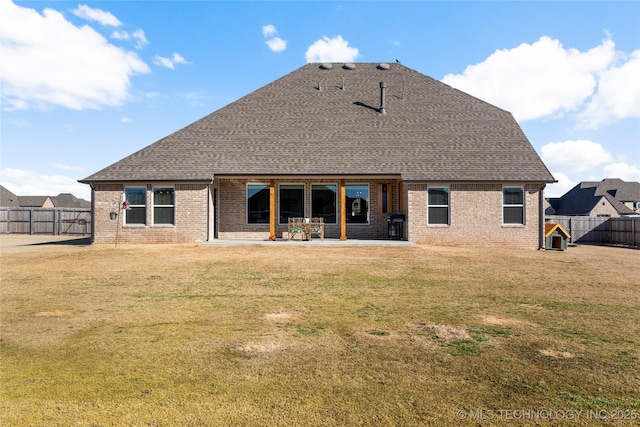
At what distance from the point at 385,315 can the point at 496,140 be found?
632 inches

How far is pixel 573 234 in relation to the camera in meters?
23.0

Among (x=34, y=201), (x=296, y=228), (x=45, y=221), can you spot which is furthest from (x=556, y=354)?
(x=34, y=201)

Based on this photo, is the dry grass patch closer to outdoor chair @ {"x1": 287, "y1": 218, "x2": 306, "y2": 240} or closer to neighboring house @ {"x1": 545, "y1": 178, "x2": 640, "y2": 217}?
outdoor chair @ {"x1": 287, "y1": 218, "x2": 306, "y2": 240}

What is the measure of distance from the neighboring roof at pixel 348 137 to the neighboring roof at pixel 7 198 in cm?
5579

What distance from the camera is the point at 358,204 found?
62.3 ft

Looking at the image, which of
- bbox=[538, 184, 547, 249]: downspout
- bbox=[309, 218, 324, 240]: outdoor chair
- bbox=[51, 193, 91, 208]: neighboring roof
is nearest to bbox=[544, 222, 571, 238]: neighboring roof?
bbox=[538, 184, 547, 249]: downspout

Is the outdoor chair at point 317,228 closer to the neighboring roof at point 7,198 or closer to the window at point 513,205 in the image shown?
the window at point 513,205

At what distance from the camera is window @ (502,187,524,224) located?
17359 mm

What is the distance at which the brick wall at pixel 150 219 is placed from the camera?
56.7ft

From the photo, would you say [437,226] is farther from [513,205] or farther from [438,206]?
[513,205]

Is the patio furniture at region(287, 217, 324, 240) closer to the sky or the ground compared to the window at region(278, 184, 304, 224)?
closer to the ground

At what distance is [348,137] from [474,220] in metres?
7.32

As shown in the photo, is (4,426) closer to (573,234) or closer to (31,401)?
(31,401)

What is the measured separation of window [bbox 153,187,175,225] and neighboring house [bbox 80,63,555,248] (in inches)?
1.8
